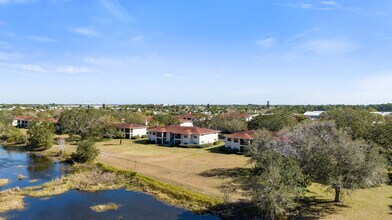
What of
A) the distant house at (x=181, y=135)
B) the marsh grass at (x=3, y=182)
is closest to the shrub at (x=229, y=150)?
the distant house at (x=181, y=135)

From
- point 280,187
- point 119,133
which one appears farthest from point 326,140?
point 119,133

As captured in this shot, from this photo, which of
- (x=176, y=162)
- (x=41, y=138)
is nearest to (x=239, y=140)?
(x=176, y=162)

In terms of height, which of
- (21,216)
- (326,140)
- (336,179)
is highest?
(326,140)

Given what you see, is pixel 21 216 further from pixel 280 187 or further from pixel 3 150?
pixel 3 150

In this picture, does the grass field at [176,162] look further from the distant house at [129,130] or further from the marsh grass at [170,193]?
the distant house at [129,130]

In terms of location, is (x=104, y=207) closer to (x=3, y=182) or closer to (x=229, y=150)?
(x=3, y=182)

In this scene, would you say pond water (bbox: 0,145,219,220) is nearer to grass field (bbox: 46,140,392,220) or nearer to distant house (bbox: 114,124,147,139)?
grass field (bbox: 46,140,392,220)
